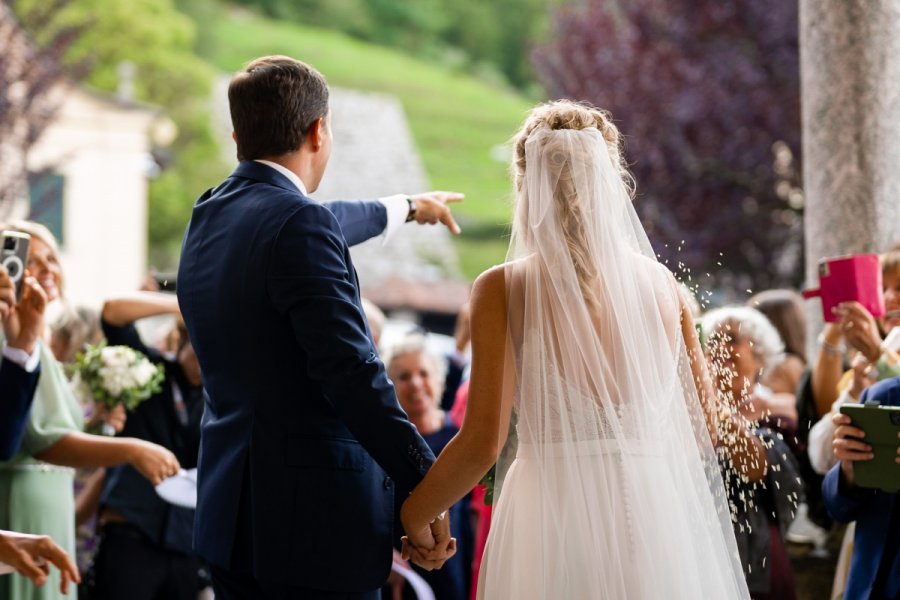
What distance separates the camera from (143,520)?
5078 millimetres

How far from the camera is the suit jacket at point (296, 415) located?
10.3ft

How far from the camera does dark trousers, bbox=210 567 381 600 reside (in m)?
3.19

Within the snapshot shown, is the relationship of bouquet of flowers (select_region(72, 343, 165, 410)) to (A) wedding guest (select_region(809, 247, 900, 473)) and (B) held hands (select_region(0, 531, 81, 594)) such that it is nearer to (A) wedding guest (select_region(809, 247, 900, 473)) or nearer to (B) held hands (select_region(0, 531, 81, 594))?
(B) held hands (select_region(0, 531, 81, 594))

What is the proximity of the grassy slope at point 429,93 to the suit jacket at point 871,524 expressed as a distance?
5577 centimetres

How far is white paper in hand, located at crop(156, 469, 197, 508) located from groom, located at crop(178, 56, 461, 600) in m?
1.24

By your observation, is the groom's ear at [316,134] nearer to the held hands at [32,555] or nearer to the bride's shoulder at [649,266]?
the bride's shoulder at [649,266]

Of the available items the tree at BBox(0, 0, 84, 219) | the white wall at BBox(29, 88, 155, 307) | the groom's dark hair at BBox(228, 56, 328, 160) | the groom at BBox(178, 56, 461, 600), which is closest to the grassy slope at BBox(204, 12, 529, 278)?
the white wall at BBox(29, 88, 155, 307)

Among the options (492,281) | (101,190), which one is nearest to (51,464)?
(492,281)

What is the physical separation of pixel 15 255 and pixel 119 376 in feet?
3.30

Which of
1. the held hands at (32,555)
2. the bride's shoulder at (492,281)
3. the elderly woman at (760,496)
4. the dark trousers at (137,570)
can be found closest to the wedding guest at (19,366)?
the held hands at (32,555)

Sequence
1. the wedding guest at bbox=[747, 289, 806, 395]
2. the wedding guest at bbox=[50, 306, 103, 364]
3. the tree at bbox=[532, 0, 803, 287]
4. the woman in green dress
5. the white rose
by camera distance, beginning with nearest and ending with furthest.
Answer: the woman in green dress
the white rose
the wedding guest at bbox=[747, 289, 806, 395]
the wedding guest at bbox=[50, 306, 103, 364]
the tree at bbox=[532, 0, 803, 287]

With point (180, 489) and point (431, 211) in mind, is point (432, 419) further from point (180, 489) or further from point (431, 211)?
point (431, 211)

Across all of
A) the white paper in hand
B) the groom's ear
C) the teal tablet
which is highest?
the groom's ear

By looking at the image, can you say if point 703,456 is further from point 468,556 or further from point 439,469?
point 468,556
